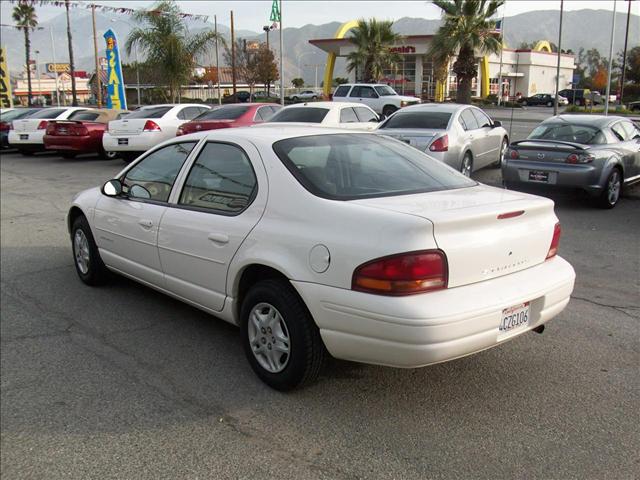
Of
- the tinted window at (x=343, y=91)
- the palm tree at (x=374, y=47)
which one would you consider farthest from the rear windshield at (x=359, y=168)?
the palm tree at (x=374, y=47)

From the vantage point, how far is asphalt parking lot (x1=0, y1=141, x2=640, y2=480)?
3012 mm

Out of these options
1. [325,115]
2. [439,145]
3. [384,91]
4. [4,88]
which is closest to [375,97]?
[384,91]

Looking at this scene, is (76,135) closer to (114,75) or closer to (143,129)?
(143,129)

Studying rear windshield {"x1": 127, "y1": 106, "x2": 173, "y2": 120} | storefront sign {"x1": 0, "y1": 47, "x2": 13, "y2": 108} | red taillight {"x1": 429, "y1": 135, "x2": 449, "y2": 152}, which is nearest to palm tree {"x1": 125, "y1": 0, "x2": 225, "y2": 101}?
storefront sign {"x1": 0, "y1": 47, "x2": 13, "y2": 108}

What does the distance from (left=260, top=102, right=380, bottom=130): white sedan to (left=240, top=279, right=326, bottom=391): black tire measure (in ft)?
31.1

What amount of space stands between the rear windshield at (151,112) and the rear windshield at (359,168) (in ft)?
42.3

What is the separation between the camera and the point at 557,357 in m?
4.16

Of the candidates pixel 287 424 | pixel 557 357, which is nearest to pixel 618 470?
pixel 557 357

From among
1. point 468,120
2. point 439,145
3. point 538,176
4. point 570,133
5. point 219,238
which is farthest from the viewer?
point 468,120

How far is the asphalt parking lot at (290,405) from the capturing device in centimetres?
301

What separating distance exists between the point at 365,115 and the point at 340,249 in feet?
38.4

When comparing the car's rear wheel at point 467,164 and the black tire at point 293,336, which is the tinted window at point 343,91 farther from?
the black tire at point 293,336

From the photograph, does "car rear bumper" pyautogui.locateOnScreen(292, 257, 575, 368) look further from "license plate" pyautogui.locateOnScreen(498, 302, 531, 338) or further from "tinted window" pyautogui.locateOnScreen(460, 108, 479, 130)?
"tinted window" pyautogui.locateOnScreen(460, 108, 479, 130)

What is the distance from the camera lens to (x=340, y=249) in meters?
3.26
